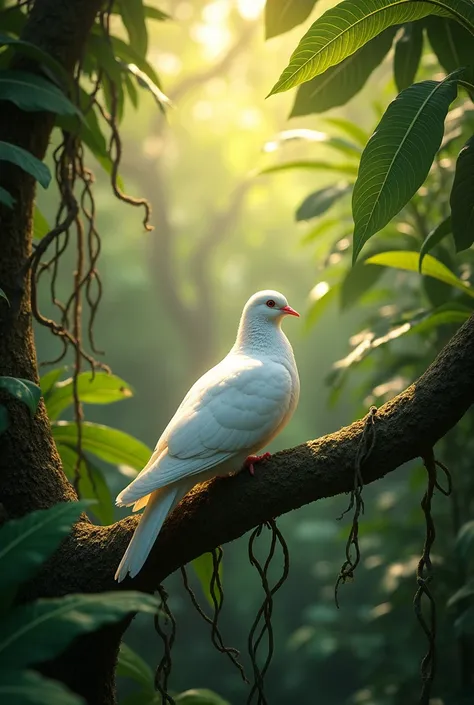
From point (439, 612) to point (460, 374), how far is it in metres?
2.15

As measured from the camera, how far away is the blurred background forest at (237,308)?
6027 millimetres

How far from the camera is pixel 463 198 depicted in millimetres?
1557

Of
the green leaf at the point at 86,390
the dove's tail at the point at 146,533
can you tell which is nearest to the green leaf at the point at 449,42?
the green leaf at the point at 86,390

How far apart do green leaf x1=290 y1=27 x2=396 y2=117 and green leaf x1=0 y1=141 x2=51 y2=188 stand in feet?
2.37

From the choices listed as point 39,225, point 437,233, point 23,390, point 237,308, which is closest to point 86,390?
point 39,225

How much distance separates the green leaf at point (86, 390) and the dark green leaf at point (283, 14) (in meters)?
0.99

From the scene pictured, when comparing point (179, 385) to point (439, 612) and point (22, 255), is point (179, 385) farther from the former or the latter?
point (22, 255)

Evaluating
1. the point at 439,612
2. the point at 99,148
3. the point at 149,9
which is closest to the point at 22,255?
the point at 99,148

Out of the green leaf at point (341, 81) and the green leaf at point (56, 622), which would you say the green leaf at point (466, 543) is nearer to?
the green leaf at point (341, 81)

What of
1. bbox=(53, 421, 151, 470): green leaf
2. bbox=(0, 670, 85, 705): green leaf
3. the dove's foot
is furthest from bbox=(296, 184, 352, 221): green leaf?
bbox=(0, 670, 85, 705): green leaf

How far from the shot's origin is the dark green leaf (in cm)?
192

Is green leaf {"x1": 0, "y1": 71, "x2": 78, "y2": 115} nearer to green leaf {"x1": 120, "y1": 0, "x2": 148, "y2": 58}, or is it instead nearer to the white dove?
green leaf {"x1": 120, "y1": 0, "x2": 148, "y2": 58}

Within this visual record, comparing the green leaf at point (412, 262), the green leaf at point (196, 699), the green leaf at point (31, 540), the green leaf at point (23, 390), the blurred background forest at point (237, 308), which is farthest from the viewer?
the blurred background forest at point (237, 308)

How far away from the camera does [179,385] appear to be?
34.9 feet
